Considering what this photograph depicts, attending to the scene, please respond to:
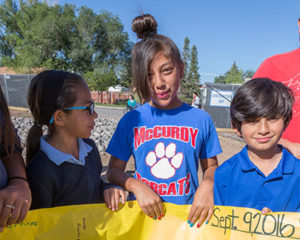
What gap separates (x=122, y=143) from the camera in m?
1.67

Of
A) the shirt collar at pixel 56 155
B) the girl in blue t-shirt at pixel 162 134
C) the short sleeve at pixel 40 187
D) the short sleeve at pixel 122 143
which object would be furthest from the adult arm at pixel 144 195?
the short sleeve at pixel 40 187

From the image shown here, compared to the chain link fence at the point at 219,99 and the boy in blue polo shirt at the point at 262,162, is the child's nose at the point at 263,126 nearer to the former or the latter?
the boy in blue polo shirt at the point at 262,162

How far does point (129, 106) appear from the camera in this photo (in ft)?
57.0

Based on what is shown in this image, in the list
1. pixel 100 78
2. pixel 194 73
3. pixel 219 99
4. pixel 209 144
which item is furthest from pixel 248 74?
pixel 209 144

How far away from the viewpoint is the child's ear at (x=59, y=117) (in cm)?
153

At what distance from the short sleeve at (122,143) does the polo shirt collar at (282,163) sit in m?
0.73

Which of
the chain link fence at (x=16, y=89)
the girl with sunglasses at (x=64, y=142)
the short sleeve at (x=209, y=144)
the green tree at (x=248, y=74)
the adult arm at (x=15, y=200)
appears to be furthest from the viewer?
the green tree at (x=248, y=74)

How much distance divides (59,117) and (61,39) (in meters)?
41.7

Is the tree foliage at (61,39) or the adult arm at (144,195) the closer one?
the adult arm at (144,195)

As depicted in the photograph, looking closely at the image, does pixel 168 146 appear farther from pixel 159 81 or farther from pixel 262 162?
pixel 262 162

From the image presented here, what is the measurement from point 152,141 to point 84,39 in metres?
41.8

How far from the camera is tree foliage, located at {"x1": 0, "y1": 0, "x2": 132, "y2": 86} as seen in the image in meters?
38.1

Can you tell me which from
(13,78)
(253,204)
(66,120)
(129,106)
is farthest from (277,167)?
(13,78)

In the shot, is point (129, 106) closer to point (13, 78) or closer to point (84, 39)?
point (13, 78)
